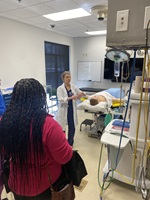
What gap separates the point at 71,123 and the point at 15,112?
188cm

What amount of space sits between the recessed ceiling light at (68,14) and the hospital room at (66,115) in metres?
0.02

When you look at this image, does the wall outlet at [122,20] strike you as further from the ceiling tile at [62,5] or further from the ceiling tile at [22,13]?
the ceiling tile at [22,13]

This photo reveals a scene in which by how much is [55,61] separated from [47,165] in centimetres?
448

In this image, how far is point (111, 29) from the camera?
3.11 ft

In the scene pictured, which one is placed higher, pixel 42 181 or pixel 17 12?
pixel 17 12

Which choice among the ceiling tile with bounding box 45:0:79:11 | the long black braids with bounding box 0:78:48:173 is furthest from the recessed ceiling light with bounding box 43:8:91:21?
the long black braids with bounding box 0:78:48:173

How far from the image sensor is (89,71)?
547 centimetres

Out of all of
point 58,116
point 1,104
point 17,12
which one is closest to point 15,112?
point 1,104

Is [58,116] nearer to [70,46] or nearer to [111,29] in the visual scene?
[111,29]

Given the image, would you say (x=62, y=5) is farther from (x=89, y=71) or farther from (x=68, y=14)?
(x=89, y=71)

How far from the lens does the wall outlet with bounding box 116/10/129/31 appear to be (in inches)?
34.8

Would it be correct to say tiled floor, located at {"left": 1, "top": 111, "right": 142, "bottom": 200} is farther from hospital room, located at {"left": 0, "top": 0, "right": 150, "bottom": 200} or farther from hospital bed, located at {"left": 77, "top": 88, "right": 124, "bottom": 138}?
hospital bed, located at {"left": 77, "top": 88, "right": 124, "bottom": 138}

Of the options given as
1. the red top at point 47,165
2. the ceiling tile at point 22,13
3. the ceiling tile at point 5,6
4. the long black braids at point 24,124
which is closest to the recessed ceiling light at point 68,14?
the ceiling tile at point 22,13

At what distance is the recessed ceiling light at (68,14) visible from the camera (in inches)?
108
